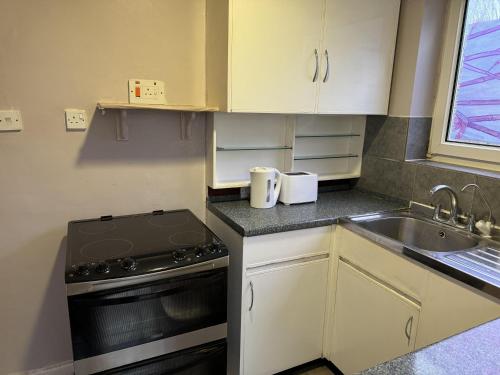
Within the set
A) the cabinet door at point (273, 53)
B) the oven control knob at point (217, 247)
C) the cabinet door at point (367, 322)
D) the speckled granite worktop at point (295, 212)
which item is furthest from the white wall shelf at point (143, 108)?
the cabinet door at point (367, 322)

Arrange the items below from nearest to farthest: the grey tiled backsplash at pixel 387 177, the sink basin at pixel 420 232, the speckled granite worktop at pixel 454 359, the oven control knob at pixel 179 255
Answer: the speckled granite worktop at pixel 454 359 → the oven control knob at pixel 179 255 → the sink basin at pixel 420 232 → the grey tiled backsplash at pixel 387 177

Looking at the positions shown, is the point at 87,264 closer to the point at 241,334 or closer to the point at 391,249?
the point at 241,334

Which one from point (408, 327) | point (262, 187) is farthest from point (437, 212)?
point (262, 187)

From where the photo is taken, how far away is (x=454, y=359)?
0.80 m

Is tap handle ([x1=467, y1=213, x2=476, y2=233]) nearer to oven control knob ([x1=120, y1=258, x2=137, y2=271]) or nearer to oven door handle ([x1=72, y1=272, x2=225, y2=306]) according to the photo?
oven door handle ([x1=72, y1=272, x2=225, y2=306])

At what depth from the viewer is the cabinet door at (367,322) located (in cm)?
155

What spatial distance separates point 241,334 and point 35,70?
5.07ft

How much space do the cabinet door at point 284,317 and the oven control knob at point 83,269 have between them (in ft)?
2.36

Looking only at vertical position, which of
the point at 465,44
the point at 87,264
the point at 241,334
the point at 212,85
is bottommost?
the point at 241,334

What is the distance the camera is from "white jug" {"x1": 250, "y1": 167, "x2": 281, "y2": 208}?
1.93 metres

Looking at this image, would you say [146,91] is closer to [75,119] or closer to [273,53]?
[75,119]

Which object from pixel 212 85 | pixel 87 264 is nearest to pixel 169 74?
pixel 212 85

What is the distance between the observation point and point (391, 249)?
5.19 feet

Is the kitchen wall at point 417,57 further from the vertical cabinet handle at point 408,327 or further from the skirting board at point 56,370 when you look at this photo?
the skirting board at point 56,370
